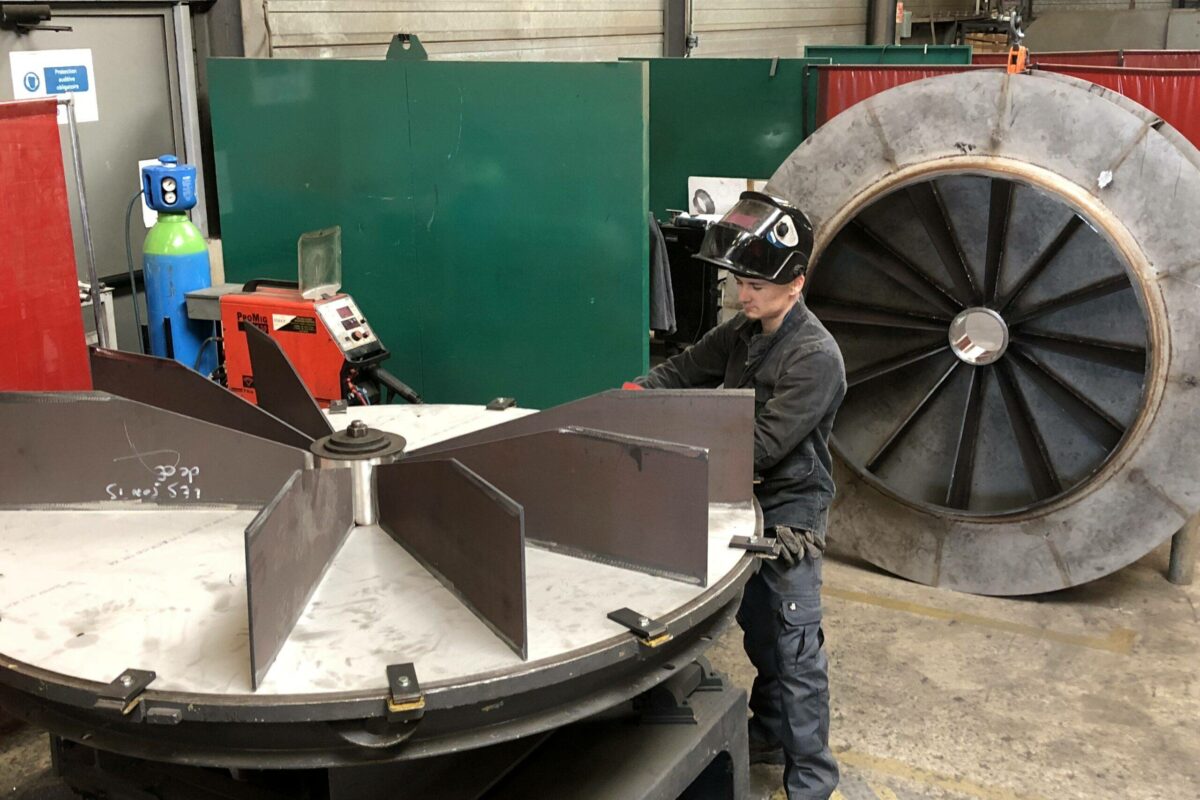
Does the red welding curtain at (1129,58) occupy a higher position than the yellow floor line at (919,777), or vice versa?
the red welding curtain at (1129,58)

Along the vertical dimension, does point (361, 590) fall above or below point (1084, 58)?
below

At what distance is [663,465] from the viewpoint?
6.15 feet

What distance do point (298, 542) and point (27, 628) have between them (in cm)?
40

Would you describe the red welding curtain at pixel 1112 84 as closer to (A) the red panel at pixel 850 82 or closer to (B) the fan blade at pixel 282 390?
(A) the red panel at pixel 850 82

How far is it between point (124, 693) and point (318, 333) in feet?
7.71

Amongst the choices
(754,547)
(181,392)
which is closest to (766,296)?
(754,547)

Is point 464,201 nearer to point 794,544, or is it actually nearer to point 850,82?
point 794,544

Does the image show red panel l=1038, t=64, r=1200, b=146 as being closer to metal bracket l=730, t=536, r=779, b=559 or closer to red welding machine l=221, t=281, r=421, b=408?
red welding machine l=221, t=281, r=421, b=408

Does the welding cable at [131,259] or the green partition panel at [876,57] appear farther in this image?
the green partition panel at [876,57]

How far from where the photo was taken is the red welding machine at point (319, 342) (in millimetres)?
3727

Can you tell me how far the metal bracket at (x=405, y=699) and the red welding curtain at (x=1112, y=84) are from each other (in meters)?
3.41

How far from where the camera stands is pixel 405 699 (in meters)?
1.50

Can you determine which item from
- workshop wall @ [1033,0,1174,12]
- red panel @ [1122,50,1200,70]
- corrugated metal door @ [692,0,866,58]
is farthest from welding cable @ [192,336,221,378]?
workshop wall @ [1033,0,1174,12]

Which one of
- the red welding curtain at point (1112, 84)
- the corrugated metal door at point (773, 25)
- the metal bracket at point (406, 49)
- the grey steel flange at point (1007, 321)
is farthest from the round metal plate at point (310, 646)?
the corrugated metal door at point (773, 25)
